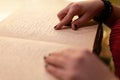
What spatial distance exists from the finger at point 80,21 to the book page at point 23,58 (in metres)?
0.13

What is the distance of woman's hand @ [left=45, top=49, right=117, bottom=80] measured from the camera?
0.33 m

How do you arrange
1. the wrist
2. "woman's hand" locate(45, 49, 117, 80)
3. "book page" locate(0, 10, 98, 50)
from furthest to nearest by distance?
the wrist → "book page" locate(0, 10, 98, 50) → "woman's hand" locate(45, 49, 117, 80)

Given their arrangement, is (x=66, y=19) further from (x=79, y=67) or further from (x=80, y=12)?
(x=79, y=67)

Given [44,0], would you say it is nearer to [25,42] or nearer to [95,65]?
[25,42]

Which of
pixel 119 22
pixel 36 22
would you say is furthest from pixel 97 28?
pixel 36 22

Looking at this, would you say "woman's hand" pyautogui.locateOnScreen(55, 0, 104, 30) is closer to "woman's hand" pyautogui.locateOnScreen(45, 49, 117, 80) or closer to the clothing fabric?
the clothing fabric

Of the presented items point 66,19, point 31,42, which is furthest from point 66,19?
point 31,42

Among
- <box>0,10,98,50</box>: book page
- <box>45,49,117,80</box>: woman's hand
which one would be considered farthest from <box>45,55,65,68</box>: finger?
<box>0,10,98,50</box>: book page

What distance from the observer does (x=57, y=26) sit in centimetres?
58

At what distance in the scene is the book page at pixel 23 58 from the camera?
0.39 metres

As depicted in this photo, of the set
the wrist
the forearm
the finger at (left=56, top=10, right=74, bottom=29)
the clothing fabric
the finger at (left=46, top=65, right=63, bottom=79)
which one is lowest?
the clothing fabric

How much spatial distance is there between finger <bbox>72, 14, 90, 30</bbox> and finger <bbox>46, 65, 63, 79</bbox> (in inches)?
8.7

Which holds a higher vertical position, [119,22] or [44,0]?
[44,0]

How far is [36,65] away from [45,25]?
217 mm
